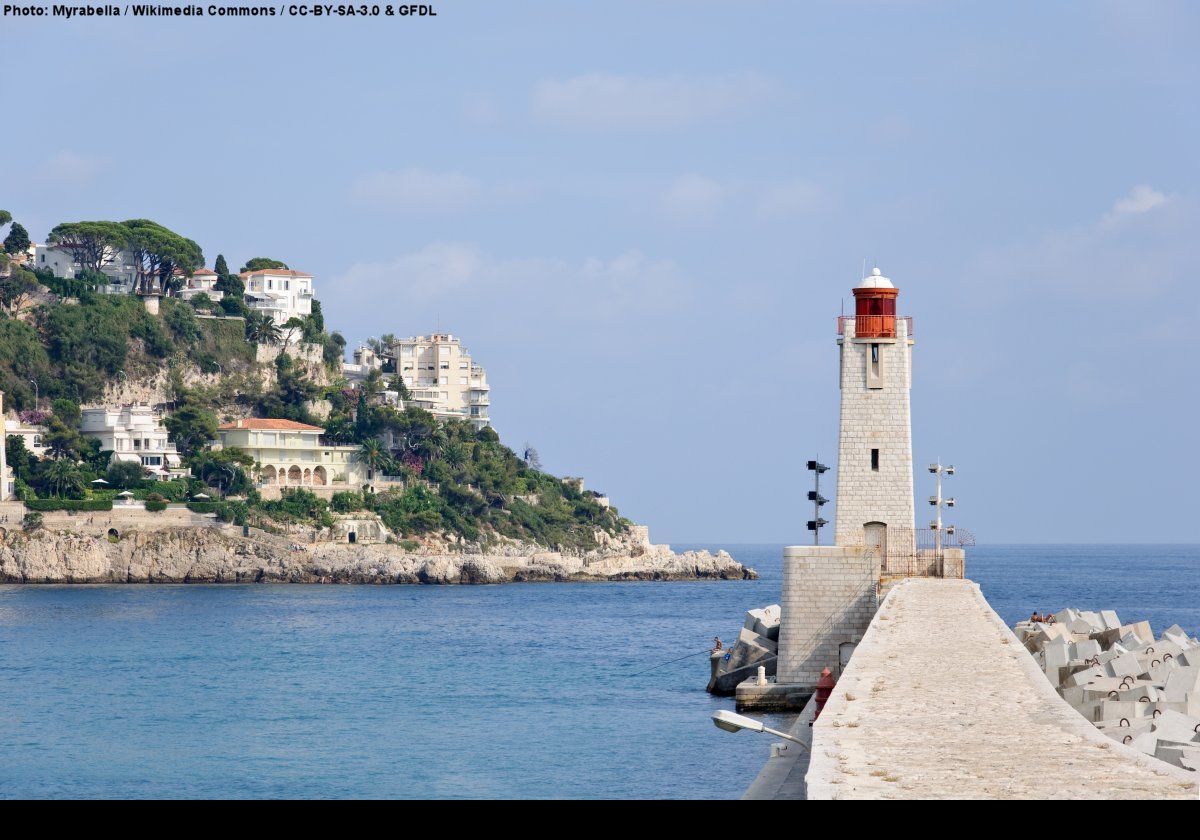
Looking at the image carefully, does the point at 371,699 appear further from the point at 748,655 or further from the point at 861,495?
the point at 861,495

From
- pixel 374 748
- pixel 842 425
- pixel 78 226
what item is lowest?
pixel 374 748

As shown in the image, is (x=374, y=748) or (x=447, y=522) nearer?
(x=374, y=748)

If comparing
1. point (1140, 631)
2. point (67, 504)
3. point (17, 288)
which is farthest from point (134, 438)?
point (1140, 631)

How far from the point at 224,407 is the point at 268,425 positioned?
7.48 m

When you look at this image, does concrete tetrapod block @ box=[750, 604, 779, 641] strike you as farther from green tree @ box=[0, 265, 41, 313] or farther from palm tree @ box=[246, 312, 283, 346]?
green tree @ box=[0, 265, 41, 313]

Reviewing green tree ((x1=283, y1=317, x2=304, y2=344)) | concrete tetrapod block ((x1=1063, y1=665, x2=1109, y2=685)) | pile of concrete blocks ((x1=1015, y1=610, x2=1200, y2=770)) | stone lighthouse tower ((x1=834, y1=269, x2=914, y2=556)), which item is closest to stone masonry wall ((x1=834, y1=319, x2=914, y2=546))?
stone lighthouse tower ((x1=834, y1=269, x2=914, y2=556))

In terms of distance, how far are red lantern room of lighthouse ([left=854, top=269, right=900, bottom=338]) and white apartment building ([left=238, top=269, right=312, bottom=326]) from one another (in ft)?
316

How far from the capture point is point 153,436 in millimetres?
97125

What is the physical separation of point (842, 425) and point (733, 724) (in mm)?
14378

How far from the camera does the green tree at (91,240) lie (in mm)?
114375

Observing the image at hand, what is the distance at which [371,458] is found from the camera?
10306cm

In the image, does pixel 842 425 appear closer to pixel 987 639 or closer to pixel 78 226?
pixel 987 639

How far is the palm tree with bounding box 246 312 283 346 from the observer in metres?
111
